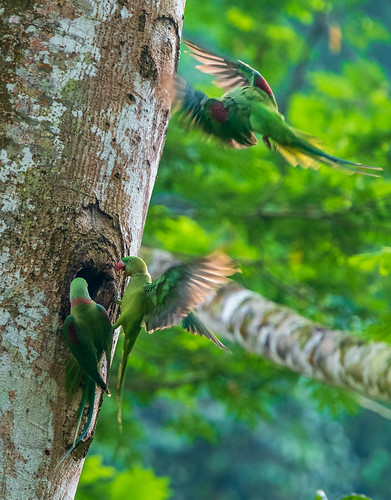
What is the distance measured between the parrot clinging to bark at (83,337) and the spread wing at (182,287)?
14cm

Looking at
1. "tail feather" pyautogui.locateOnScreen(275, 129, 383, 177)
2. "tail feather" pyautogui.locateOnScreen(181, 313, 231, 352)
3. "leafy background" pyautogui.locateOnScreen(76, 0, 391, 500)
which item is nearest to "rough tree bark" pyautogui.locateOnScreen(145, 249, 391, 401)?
"tail feather" pyautogui.locateOnScreen(181, 313, 231, 352)

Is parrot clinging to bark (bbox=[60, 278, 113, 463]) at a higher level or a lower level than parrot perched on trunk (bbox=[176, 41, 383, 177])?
lower

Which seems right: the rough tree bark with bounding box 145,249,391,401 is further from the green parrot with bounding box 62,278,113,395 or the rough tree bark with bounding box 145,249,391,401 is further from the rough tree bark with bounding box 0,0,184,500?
the green parrot with bounding box 62,278,113,395

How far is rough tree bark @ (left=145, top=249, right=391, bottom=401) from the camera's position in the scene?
7.47 ft

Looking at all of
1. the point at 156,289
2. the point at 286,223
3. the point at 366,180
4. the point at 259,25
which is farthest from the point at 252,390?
the point at 156,289

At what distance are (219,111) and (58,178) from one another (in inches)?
16.6

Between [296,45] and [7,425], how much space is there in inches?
191

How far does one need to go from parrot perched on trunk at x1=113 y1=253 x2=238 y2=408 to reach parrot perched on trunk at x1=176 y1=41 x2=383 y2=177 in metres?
0.32

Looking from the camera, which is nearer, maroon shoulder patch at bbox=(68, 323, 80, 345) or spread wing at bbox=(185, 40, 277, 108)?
maroon shoulder patch at bbox=(68, 323, 80, 345)

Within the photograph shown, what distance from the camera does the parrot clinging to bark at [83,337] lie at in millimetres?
1161

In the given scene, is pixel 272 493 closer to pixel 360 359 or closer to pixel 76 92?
pixel 360 359

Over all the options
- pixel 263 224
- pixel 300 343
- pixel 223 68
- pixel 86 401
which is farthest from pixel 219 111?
pixel 263 224

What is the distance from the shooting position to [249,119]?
1397mm

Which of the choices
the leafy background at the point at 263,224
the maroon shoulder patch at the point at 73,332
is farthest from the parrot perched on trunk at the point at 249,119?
the leafy background at the point at 263,224
